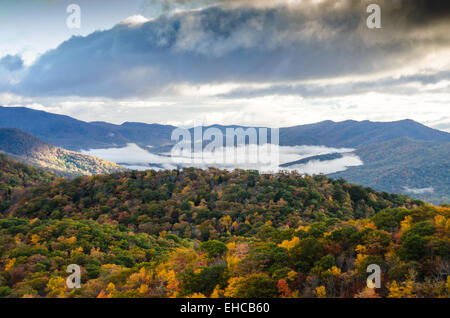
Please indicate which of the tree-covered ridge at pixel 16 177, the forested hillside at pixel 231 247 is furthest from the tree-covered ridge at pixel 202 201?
the tree-covered ridge at pixel 16 177

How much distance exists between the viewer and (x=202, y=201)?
340 feet

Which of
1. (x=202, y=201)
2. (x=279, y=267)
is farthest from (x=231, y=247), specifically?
(x=202, y=201)

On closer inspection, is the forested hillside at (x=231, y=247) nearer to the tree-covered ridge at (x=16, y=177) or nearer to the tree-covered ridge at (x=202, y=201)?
the tree-covered ridge at (x=202, y=201)

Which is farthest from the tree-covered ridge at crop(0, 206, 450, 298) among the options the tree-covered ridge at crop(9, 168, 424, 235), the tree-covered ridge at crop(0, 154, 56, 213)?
the tree-covered ridge at crop(0, 154, 56, 213)

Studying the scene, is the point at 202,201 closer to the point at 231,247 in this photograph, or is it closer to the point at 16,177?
the point at 231,247

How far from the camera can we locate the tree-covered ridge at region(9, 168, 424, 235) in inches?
3509

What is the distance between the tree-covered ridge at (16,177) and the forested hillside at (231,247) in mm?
31874

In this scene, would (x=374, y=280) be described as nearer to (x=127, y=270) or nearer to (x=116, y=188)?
(x=127, y=270)

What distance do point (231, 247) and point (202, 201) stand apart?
55.2 m

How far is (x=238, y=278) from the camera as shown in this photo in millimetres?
33500

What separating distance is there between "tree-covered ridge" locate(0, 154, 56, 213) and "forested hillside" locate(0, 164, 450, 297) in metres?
31.9

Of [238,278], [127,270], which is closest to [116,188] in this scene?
[127,270]
